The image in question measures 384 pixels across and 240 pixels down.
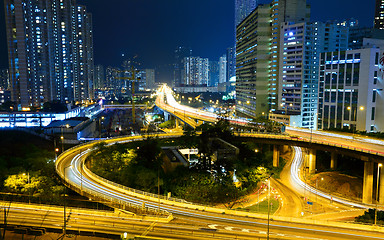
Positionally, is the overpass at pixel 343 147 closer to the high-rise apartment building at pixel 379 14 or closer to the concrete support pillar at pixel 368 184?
the concrete support pillar at pixel 368 184

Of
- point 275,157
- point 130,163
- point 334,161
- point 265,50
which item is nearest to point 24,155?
point 130,163

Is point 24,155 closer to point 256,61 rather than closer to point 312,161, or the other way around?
point 312,161

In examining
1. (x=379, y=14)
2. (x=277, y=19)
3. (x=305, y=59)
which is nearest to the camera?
(x=305, y=59)

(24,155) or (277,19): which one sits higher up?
(277,19)

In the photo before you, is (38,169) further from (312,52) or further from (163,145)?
(312,52)

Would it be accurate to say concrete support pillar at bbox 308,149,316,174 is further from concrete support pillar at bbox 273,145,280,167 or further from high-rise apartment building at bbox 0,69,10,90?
high-rise apartment building at bbox 0,69,10,90

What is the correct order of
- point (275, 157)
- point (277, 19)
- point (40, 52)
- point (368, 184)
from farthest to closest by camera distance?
point (40, 52)
point (277, 19)
point (275, 157)
point (368, 184)

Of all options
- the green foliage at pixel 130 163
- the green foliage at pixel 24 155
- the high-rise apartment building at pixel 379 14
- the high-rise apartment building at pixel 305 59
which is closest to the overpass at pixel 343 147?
the green foliage at pixel 130 163
